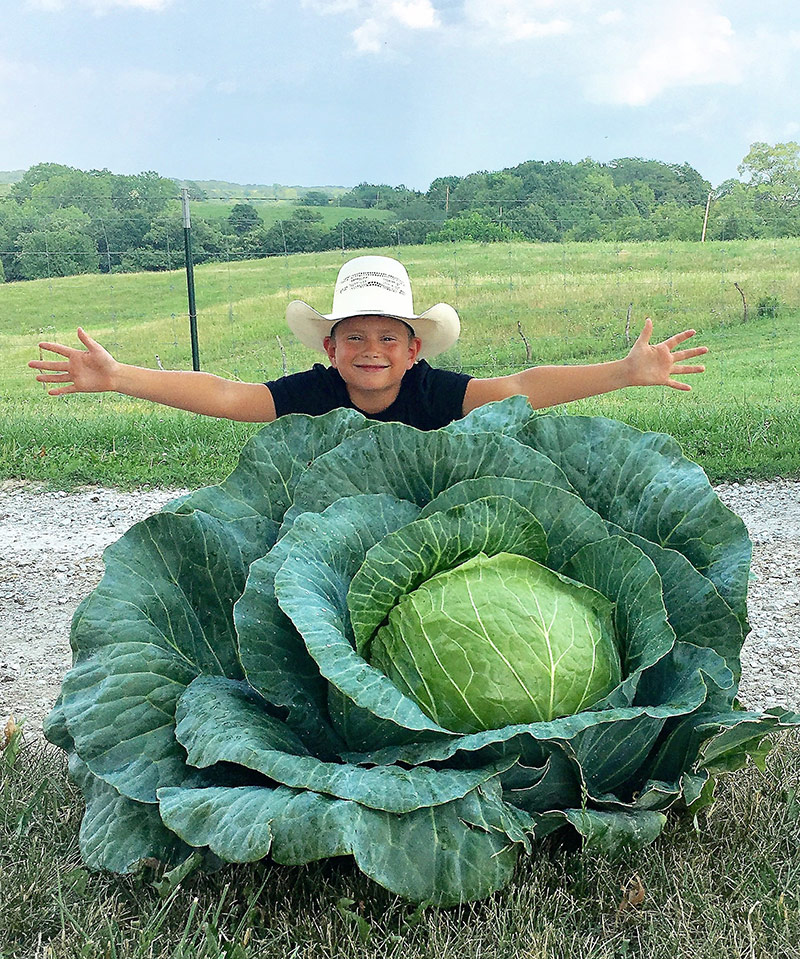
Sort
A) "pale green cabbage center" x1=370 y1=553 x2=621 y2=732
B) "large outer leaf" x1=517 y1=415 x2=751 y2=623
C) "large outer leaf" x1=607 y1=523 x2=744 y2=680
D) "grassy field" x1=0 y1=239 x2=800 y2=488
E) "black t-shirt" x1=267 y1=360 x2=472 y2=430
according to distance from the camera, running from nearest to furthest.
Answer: "pale green cabbage center" x1=370 y1=553 x2=621 y2=732, "large outer leaf" x1=607 y1=523 x2=744 y2=680, "large outer leaf" x1=517 y1=415 x2=751 y2=623, "black t-shirt" x1=267 y1=360 x2=472 y2=430, "grassy field" x1=0 y1=239 x2=800 y2=488

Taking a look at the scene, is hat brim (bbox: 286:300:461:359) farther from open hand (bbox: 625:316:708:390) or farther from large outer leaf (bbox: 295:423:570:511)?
large outer leaf (bbox: 295:423:570:511)

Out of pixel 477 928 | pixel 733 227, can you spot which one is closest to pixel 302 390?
pixel 477 928

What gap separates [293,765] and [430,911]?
47 cm

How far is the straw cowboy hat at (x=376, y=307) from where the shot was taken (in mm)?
3711

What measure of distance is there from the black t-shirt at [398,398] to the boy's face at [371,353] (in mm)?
59

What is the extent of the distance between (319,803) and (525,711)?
454mm

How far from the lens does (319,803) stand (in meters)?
1.84

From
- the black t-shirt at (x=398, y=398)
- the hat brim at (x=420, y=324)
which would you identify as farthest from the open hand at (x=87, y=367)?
the hat brim at (x=420, y=324)

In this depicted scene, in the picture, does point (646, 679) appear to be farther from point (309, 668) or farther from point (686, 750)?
point (309, 668)

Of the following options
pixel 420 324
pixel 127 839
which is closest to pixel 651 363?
pixel 420 324

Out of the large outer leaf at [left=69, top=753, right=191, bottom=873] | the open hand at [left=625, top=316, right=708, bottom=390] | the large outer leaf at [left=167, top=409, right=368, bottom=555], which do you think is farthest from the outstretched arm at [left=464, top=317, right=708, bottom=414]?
the large outer leaf at [left=69, top=753, right=191, bottom=873]

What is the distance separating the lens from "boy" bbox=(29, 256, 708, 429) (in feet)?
11.9

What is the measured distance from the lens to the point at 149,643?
223 centimetres

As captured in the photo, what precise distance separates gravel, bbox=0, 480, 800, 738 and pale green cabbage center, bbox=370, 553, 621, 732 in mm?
2118
